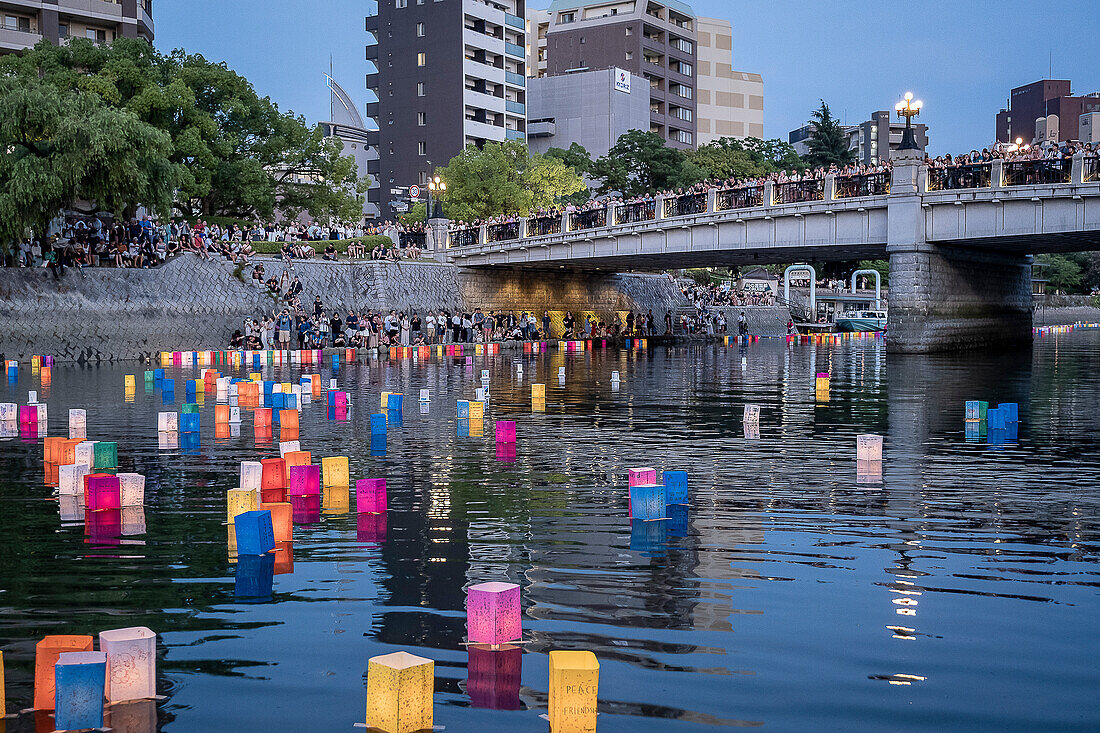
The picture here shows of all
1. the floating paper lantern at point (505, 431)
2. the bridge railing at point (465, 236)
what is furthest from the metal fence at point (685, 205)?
the floating paper lantern at point (505, 431)

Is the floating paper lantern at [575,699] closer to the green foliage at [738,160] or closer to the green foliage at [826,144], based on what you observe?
the green foliage at [738,160]

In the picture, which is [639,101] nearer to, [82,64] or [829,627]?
[82,64]

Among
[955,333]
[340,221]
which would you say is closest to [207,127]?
[340,221]

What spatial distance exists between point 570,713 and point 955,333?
41741 mm

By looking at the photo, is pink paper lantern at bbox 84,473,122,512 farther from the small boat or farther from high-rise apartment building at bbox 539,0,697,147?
high-rise apartment building at bbox 539,0,697,147

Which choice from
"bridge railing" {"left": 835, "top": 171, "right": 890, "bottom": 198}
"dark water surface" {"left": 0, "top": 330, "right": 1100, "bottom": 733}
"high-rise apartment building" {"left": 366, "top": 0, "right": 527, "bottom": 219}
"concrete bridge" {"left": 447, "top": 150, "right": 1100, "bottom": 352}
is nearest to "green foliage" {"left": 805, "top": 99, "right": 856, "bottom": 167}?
"high-rise apartment building" {"left": 366, "top": 0, "right": 527, "bottom": 219}

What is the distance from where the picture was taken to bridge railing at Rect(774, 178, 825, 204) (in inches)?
1667

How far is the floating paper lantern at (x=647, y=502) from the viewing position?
360 inches

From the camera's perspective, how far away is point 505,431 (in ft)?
47.5

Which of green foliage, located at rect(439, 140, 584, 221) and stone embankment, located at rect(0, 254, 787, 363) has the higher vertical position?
green foliage, located at rect(439, 140, 584, 221)

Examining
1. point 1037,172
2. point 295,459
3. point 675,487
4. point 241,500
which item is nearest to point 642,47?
point 1037,172

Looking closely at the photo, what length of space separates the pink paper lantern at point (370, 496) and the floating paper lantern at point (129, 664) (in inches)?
178

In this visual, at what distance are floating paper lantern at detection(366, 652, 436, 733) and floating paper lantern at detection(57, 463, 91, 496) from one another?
7.07 metres

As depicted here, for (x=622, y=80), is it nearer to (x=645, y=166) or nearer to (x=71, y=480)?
(x=645, y=166)
